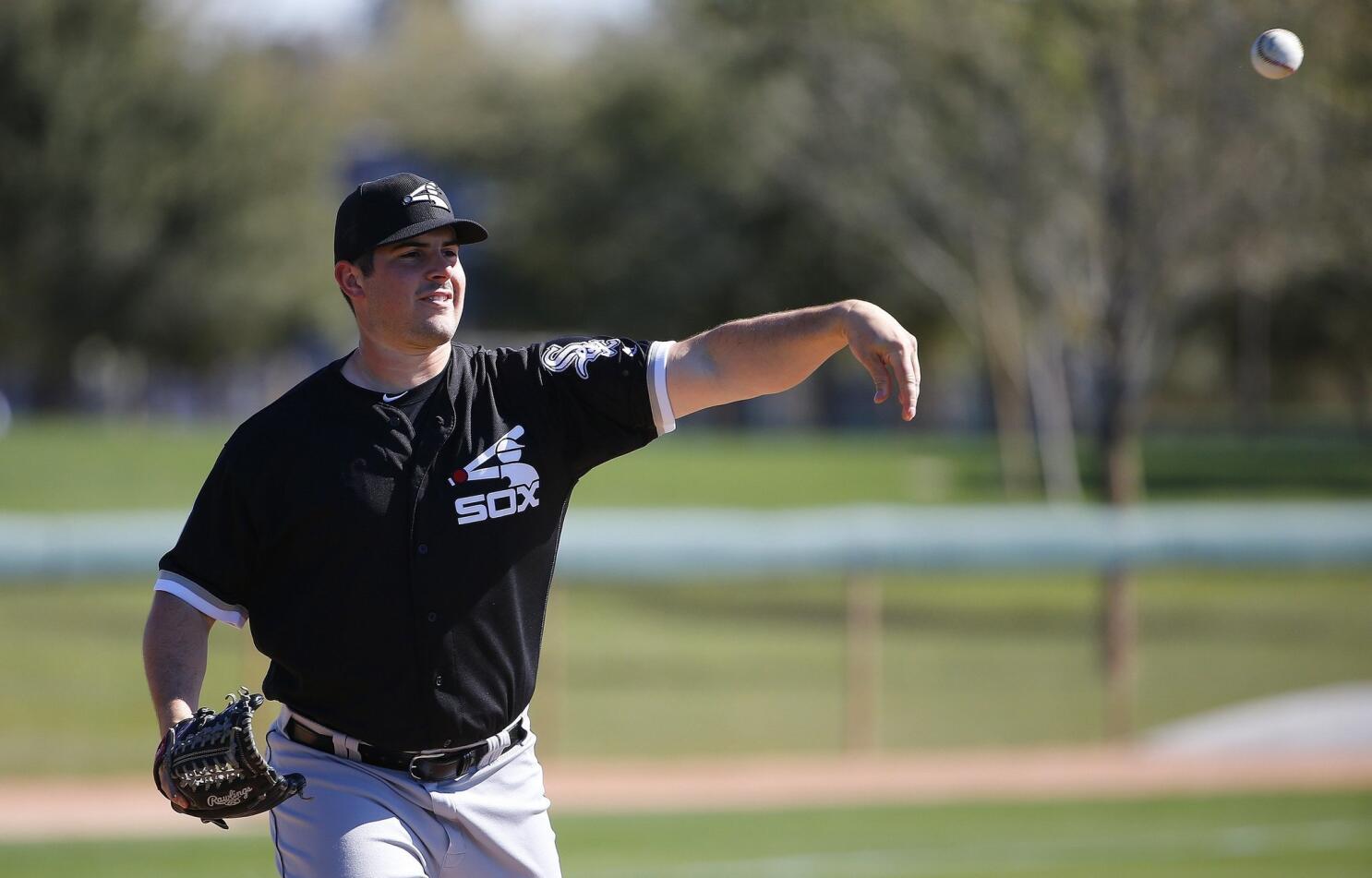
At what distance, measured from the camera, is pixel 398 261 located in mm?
3928

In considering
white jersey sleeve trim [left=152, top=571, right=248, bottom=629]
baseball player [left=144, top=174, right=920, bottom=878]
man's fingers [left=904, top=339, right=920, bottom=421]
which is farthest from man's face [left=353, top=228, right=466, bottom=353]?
man's fingers [left=904, top=339, right=920, bottom=421]

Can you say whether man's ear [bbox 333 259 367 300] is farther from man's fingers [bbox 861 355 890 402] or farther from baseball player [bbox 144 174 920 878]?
man's fingers [bbox 861 355 890 402]

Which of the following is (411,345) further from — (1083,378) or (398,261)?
(1083,378)

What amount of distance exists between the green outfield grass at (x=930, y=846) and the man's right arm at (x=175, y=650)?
5.84 meters

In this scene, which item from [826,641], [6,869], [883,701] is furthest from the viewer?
[826,641]

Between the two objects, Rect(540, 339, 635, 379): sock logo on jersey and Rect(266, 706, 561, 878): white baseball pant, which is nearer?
Rect(266, 706, 561, 878): white baseball pant

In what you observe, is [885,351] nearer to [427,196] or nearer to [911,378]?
[911,378]

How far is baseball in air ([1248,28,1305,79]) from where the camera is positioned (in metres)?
5.42

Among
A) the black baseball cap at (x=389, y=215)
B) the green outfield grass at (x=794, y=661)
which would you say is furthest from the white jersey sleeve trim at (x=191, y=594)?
the green outfield grass at (x=794, y=661)

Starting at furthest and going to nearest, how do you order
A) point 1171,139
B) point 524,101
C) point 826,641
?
point 524,101
point 826,641
point 1171,139

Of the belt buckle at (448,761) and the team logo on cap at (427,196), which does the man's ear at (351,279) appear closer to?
the team logo on cap at (427,196)

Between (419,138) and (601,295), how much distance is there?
13229 millimetres

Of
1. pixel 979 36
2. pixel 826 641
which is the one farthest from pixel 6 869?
pixel 826 641

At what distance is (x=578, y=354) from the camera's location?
411 cm
